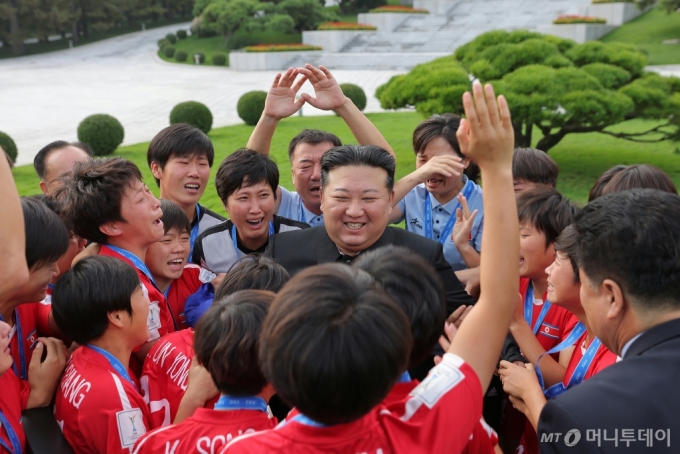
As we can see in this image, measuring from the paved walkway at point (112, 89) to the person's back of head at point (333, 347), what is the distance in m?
13.5

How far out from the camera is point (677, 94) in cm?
937

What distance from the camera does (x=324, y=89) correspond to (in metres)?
3.90

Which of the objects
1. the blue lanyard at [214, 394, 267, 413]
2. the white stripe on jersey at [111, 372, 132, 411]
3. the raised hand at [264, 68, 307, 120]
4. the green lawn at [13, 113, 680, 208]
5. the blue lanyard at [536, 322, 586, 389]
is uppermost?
the raised hand at [264, 68, 307, 120]

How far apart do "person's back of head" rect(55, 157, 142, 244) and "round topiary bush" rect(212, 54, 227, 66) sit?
31.7m

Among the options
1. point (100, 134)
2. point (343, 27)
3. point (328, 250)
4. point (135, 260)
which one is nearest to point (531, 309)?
point (328, 250)

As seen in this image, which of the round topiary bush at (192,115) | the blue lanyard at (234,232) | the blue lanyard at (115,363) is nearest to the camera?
the blue lanyard at (115,363)

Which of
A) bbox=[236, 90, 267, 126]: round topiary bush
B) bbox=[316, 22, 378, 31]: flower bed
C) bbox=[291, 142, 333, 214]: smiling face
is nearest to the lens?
bbox=[291, 142, 333, 214]: smiling face

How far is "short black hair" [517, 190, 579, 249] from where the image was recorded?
307 centimetres

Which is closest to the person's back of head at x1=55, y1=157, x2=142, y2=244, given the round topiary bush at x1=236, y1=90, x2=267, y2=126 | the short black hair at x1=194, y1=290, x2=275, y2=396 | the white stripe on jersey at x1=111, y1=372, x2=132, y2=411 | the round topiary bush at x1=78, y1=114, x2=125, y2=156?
the white stripe on jersey at x1=111, y1=372, x2=132, y2=411

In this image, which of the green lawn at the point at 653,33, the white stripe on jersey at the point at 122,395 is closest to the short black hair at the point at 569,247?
the white stripe on jersey at the point at 122,395

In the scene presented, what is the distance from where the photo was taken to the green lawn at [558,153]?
10477 millimetres

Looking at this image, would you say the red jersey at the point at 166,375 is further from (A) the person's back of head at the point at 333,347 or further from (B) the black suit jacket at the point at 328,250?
(A) the person's back of head at the point at 333,347

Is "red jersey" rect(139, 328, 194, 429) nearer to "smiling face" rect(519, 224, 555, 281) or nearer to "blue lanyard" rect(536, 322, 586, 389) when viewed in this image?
"blue lanyard" rect(536, 322, 586, 389)

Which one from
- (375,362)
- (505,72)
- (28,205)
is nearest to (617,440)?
Answer: (375,362)
